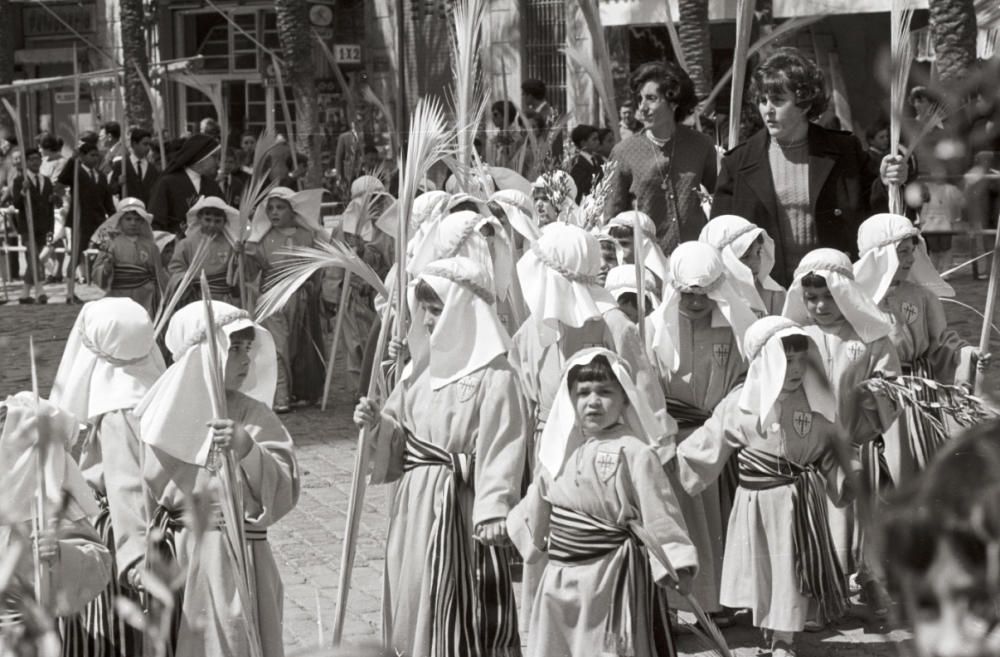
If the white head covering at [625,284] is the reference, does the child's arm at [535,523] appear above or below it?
below

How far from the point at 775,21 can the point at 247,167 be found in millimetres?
7663

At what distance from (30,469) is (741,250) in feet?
11.3

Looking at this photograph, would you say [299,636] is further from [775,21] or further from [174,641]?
[775,21]

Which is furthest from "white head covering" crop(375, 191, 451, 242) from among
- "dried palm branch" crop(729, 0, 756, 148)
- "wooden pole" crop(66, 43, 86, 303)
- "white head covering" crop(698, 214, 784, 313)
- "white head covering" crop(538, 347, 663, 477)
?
"wooden pole" crop(66, 43, 86, 303)

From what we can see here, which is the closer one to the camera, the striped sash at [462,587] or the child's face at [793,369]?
the striped sash at [462,587]

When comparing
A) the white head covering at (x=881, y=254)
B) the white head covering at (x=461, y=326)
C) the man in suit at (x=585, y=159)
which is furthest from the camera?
the man in suit at (x=585, y=159)

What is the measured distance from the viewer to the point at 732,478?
21.7ft

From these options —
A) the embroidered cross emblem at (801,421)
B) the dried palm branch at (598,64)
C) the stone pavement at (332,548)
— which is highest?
the dried palm branch at (598,64)

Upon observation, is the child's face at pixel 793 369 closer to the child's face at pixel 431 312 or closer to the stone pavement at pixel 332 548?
the stone pavement at pixel 332 548

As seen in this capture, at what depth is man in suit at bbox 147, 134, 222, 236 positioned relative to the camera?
12352mm

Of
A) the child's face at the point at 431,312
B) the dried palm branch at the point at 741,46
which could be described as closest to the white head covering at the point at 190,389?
the child's face at the point at 431,312

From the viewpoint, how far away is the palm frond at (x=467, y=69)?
6445 millimetres

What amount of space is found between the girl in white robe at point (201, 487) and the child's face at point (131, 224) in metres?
6.59

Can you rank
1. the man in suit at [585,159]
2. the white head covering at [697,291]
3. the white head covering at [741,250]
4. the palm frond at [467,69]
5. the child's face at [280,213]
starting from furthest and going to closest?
the man in suit at [585,159] → the child's face at [280,213] → the white head covering at [741,250] → the palm frond at [467,69] → the white head covering at [697,291]
